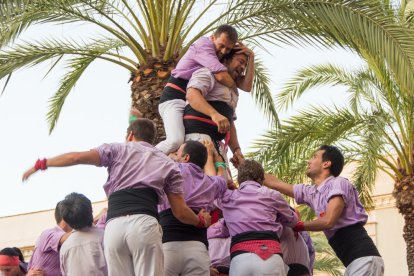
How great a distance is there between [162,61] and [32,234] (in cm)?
2284

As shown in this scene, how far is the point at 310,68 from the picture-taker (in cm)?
2238

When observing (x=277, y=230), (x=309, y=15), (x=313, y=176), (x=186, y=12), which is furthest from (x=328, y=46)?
(x=277, y=230)

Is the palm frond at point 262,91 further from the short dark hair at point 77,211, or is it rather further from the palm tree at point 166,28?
the short dark hair at point 77,211

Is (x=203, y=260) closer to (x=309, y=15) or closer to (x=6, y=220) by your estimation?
(x=309, y=15)

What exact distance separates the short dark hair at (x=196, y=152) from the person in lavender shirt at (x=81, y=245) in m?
1.03

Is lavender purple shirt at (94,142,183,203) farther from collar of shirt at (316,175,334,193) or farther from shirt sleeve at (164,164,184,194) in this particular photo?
collar of shirt at (316,175,334,193)

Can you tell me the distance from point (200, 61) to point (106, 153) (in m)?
2.28

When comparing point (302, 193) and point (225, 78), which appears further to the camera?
point (225, 78)

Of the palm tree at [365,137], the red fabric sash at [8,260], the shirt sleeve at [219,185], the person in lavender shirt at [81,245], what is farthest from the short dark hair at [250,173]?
the palm tree at [365,137]

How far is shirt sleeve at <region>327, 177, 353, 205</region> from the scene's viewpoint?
385 inches

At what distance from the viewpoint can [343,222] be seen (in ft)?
32.3

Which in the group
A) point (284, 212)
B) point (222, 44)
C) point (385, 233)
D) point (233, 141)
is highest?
point (222, 44)

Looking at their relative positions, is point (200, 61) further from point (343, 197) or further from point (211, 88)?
point (343, 197)

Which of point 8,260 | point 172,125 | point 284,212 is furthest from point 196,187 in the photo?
point 8,260
